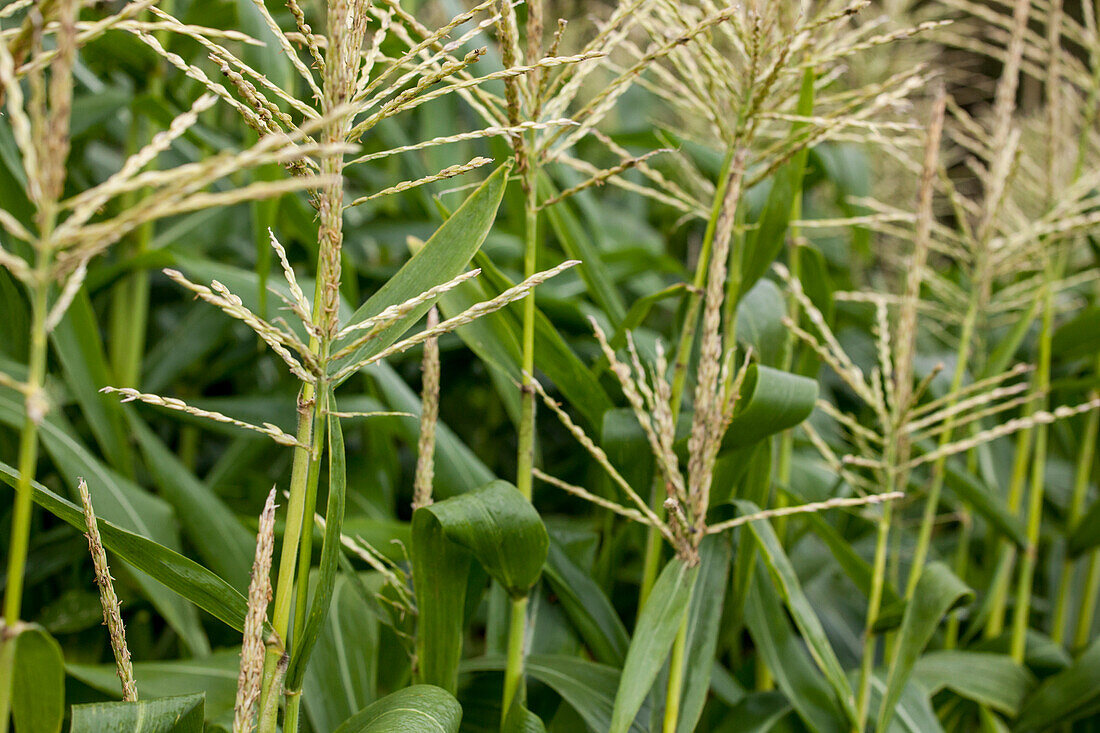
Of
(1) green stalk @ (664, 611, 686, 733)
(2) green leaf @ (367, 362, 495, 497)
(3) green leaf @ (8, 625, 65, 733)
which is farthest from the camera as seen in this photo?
(2) green leaf @ (367, 362, 495, 497)

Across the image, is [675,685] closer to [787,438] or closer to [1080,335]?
[787,438]

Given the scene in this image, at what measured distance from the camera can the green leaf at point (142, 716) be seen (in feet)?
1.51

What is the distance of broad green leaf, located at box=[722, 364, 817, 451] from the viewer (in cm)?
67

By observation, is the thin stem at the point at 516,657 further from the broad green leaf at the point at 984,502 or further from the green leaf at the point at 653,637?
the broad green leaf at the point at 984,502

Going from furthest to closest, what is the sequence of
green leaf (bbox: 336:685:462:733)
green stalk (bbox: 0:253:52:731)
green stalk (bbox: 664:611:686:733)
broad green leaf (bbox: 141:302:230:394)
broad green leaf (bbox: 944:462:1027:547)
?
broad green leaf (bbox: 141:302:230:394)
broad green leaf (bbox: 944:462:1027:547)
green stalk (bbox: 664:611:686:733)
green leaf (bbox: 336:685:462:733)
green stalk (bbox: 0:253:52:731)

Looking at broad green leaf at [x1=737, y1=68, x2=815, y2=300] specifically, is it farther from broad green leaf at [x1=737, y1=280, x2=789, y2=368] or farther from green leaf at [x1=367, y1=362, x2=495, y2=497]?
green leaf at [x1=367, y1=362, x2=495, y2=497]

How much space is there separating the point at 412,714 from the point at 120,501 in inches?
19.2

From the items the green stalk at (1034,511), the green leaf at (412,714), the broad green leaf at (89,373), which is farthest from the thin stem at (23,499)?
the green stalk at (1034,511)

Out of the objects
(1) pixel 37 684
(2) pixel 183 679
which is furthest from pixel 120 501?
(1) pixel 37 684

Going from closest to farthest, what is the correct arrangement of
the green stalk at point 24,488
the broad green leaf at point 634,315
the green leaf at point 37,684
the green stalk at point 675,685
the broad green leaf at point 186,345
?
the green stalk at point 24,488 < the green leaf at point 37,684 < the green stalk at point 675,685 < the broad green leaf at point 634,315 < the broad green leaf at point 186,345

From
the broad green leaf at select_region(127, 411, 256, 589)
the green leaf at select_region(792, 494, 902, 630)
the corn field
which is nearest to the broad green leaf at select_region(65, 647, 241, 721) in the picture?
the corn field

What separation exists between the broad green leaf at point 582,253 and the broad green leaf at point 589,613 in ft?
0.92

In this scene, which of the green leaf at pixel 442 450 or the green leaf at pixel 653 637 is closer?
the green leaf at pixel 653 637

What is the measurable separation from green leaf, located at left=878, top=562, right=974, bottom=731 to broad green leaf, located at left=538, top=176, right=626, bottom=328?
16.6 inches
